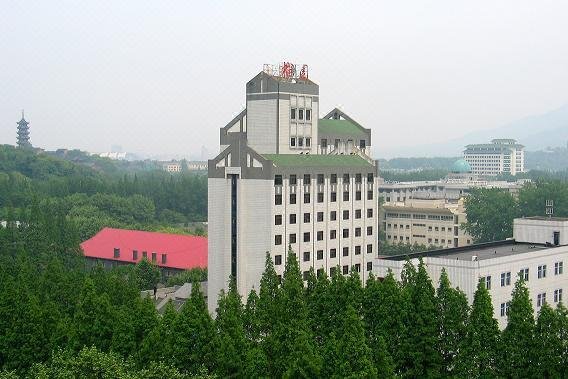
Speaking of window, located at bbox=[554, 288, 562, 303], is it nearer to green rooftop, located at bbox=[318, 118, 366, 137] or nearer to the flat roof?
the flat roof

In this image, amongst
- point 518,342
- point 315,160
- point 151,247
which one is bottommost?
point 151,247

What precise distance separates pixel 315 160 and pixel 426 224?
160 ft

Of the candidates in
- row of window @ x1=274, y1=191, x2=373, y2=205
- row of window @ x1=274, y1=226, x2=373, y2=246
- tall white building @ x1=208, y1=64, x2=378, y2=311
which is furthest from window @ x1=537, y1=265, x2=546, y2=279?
row of window @ x1=274, y1=191, x2=373, y2=205

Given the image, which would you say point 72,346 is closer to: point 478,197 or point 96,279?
point 96,279

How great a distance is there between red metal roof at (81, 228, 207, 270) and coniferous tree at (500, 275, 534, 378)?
135 ft

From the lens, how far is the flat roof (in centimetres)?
4728

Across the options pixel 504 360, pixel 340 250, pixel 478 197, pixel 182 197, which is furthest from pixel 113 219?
pixel 504 360

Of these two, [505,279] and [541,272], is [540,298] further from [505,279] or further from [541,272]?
[505,279]

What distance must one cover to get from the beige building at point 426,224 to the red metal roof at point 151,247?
29123mm

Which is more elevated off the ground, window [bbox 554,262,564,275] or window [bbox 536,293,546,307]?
window [bbox 554,262,564,275]

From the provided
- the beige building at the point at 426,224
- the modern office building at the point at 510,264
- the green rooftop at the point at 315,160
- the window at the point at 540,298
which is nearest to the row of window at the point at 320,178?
the green rooftop at the point at 315,160

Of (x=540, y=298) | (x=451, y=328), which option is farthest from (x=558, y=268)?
(x=451, y=328)

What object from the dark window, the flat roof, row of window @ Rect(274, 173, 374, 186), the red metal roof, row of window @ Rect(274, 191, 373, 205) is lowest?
the red metal roof

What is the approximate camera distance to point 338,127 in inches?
2216
